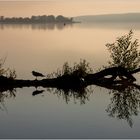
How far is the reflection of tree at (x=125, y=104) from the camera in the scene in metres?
21.2

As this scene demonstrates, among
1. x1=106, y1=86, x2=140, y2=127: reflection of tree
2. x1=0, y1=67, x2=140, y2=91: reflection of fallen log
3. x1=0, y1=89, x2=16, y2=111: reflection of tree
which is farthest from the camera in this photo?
x1=0, y1=67, x2=140, y2=91: reflection of fallen log

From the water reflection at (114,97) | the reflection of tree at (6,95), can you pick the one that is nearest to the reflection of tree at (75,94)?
the water reflection at (114,97)

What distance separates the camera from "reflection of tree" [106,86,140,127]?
833 inches

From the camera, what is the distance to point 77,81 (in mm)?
25766

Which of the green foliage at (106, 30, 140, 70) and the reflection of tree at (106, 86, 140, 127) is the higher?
the green foliage at (106, 30, 140, 70)

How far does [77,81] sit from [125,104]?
379cm

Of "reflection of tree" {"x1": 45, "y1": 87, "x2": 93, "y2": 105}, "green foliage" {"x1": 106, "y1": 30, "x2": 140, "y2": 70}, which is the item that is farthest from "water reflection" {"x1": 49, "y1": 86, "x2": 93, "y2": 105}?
"green foliage" {"x1": 106, "y1": 30, "x2": 140, "y2": 70}

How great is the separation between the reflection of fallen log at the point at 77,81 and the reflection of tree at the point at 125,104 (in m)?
0.85

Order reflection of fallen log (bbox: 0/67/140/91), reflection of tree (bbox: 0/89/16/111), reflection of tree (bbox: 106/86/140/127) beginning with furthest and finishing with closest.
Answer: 1. reflection of fallen log (bbox: 0/67/140/91)
2. reflection of tree (bbox: 0/89/16/111)
3. reflection of tree (bbox: 106/86/140/127)

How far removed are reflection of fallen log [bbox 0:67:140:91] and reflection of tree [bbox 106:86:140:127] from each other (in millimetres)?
846

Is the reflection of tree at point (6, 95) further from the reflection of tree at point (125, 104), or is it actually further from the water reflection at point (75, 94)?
the reflection of tree at point (125, 104)

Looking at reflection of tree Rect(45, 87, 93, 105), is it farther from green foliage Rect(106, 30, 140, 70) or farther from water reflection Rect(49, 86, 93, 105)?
green foliage Rect(106, 30, 140, 70)

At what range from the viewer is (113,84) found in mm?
26891

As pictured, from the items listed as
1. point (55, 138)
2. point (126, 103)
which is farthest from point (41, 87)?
point (55, 138)
